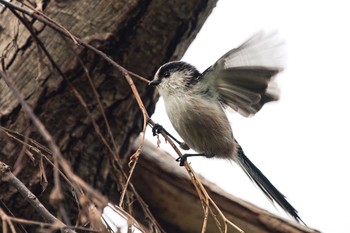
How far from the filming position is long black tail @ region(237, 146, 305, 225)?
271 centimetres

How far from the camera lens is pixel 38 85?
2443 mm

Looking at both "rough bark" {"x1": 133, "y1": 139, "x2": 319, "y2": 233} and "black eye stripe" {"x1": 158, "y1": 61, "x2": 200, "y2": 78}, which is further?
"rough bark" {"x1": 133, "y1": 139, "x2": 319, "y2": 233}

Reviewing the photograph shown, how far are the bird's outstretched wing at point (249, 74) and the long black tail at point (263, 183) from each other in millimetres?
401

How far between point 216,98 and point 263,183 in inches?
19.2

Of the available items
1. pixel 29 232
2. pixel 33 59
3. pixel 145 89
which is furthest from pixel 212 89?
pixel 29 232

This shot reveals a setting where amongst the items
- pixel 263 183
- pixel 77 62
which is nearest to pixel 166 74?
pixel 77 62

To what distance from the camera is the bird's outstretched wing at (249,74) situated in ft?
6.78

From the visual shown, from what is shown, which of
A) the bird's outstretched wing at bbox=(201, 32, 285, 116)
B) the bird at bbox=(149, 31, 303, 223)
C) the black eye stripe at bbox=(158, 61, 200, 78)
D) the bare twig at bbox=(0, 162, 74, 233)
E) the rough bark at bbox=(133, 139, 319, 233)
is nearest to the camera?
the bare twig at bbox=(0, 162, 74, 233)

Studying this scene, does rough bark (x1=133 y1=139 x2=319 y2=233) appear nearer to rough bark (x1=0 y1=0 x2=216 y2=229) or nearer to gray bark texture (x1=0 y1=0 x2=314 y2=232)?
gray bark texture (x1=0 y1=0 x2=314 y2=232)

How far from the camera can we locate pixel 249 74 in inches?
89.7

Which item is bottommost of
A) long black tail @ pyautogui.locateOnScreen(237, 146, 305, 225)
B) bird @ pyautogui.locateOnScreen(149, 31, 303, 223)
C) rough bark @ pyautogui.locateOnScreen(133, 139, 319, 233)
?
rough bark @ pyautogui.locateOnScreen(133, 139, 319, 233)

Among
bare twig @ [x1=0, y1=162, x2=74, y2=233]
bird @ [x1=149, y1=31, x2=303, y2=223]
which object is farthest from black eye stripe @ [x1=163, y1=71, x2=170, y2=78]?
bare twig @ [x1=0, y1=162, x2=74, y2=233]

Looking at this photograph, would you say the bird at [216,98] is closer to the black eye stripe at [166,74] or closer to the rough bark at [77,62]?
the black eye stripe at [166,74]

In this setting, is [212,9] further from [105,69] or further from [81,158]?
[81,158]
